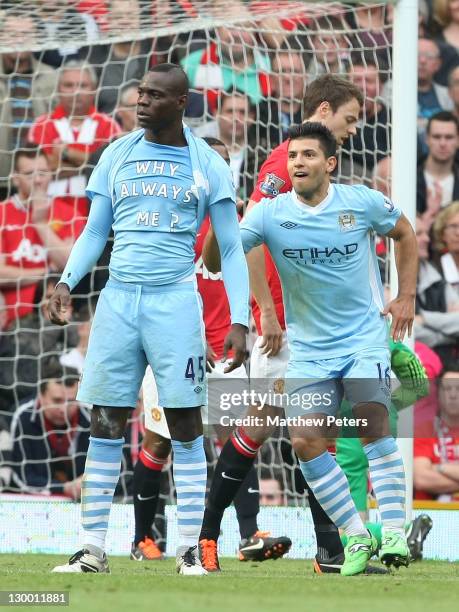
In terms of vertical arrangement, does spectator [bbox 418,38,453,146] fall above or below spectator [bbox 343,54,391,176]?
above

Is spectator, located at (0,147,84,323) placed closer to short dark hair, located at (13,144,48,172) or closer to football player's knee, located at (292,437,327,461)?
short dark hair, located at (13,144,48,172)

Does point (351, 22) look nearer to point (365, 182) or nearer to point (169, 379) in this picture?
point (365, 182)

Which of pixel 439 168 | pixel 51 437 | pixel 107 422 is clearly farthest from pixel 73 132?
pixel 107 422

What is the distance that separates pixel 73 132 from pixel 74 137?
0.17 ft

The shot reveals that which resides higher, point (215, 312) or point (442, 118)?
point (442, 118)

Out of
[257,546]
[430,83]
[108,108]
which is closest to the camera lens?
[257,546]

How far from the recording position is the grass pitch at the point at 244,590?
14.4 ft

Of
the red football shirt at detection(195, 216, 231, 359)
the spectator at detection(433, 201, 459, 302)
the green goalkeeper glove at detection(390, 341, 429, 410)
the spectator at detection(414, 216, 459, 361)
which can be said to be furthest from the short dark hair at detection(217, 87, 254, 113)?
the green goalkeeper glove at detection(390, 341, 429, 410)

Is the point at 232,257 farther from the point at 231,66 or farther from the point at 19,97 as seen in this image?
the point at 19,97

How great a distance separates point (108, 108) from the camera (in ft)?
35.4

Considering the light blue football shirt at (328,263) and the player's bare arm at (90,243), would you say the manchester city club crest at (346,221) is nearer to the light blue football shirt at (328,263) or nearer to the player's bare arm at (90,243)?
the light blue football shirt at (328,263)

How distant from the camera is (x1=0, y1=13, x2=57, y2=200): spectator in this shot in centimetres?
1059

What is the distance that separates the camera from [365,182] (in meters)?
9.78

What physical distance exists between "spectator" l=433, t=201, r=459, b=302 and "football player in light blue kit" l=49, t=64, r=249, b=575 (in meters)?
5.00
